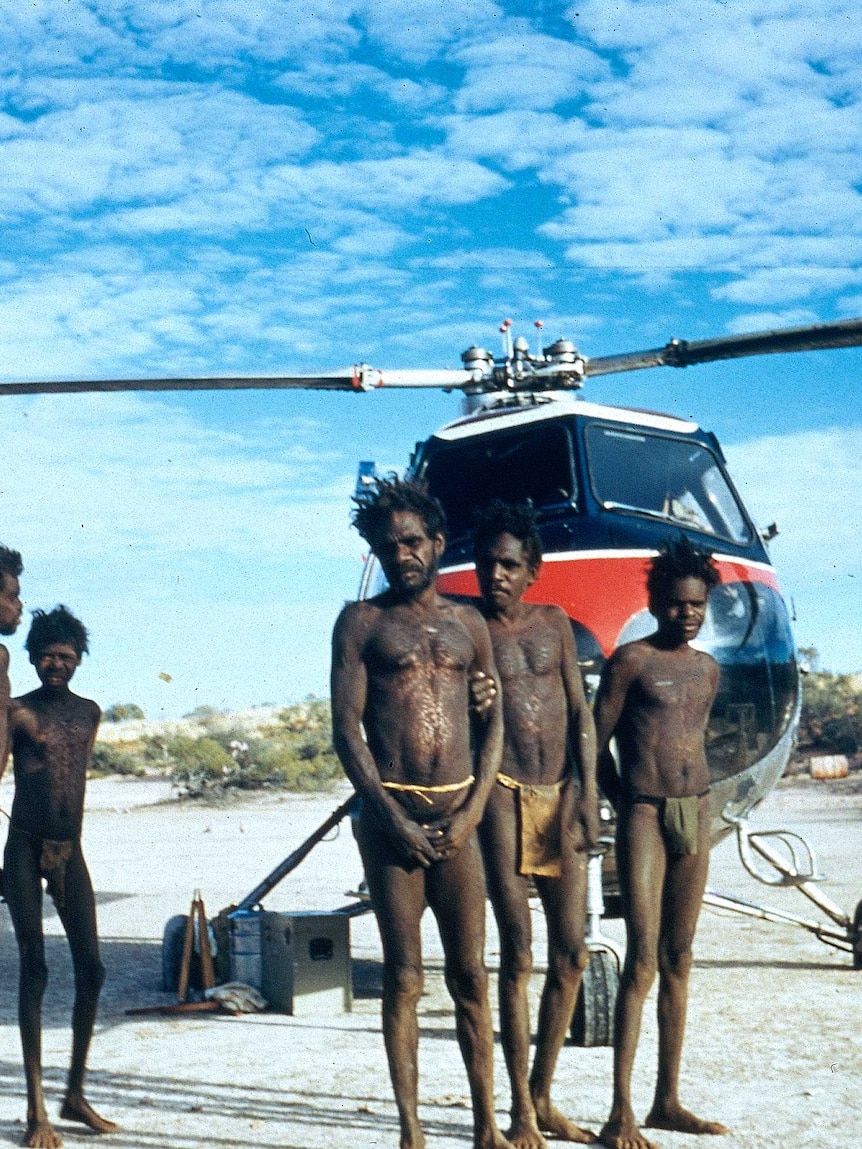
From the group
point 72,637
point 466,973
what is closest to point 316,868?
point 72,637

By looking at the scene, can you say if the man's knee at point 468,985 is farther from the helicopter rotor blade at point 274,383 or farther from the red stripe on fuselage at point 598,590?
the helicopter rotor blade at point 274,383

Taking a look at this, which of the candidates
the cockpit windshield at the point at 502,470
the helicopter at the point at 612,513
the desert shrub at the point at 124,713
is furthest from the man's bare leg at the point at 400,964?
the desert shrub at the point at 124,713

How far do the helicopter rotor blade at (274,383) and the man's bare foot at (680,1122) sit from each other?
4817 mm

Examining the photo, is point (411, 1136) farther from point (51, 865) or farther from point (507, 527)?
point (507, 527)

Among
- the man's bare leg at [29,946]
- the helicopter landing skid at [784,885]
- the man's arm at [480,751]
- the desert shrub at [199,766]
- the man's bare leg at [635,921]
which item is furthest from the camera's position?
the desert shrub at [199,766]

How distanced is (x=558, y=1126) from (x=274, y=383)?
15.8 feet

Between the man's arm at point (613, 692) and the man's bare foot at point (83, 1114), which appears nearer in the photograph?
the man's bare foot at point (83, 1114)

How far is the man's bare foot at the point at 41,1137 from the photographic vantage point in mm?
→ 5598

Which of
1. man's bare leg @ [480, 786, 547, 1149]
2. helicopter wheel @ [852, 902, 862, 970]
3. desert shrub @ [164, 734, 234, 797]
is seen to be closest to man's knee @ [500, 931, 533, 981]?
man's bare leg @ [480, 786, 547, 1149]

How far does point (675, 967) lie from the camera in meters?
5.80

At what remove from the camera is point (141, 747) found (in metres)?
48.9

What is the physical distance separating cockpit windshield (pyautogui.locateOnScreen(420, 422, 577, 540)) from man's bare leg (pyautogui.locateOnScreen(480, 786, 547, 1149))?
2887 mm

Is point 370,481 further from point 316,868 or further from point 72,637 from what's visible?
point 316,868

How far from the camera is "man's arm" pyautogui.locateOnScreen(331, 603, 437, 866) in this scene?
197 inches
